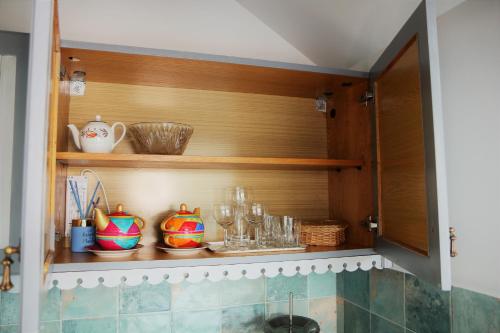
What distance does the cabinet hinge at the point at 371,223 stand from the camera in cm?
123

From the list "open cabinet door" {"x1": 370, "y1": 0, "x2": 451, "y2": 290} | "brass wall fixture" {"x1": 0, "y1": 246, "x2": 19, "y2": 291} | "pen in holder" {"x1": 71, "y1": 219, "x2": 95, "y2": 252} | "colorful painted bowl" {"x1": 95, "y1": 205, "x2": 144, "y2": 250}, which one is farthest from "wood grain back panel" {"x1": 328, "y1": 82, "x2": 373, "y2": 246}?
"brass wall fixture" {"x1": 0, "y1": 246, "x2": 19, "y2": 291}

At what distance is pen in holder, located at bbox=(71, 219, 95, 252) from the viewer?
1169 millimetres

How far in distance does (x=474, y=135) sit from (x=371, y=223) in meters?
0.41

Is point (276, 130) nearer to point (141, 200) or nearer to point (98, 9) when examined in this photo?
point (141, 200)

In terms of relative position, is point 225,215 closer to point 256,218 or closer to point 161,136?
point 256,218

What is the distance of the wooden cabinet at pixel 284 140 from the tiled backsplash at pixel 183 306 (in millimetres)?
224

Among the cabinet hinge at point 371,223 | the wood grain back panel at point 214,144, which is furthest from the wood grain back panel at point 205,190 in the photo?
the cabinet hinge at point 371,223

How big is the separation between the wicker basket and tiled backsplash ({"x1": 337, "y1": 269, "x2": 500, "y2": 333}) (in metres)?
0.22

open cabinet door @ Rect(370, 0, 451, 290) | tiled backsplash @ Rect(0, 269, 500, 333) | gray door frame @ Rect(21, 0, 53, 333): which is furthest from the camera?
tiled backsplash @ Rect(0, 269, 500, 333)

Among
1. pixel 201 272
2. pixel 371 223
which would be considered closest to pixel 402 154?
pixel 371 223

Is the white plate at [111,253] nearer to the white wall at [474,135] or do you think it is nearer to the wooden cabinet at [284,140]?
the wooden cabinet at [284,140]

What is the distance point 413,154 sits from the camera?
956 mm

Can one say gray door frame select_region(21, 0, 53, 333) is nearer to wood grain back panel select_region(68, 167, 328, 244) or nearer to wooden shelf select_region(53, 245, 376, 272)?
wooden shelf select_region(53, 245, 376, 272)

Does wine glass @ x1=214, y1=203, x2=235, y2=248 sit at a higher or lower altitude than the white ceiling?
lower
